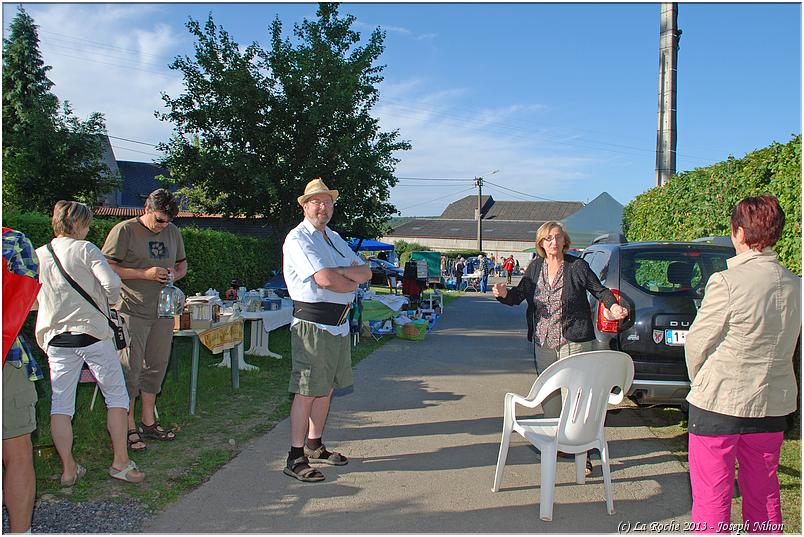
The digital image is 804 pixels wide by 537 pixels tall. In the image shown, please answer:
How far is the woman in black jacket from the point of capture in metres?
4.67

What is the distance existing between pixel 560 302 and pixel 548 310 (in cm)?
12

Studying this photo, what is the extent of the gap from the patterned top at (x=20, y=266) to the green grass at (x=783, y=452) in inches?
170

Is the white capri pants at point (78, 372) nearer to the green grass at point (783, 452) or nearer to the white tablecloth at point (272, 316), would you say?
the white tablecloth at point (272, 316)

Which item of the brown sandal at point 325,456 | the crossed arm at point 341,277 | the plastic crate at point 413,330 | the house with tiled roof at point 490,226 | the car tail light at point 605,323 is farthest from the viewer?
the house with tiled roof at point 490,226

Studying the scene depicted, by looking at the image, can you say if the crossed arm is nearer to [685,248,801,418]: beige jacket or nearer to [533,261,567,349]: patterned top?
[533,261,567,349]: patterned top

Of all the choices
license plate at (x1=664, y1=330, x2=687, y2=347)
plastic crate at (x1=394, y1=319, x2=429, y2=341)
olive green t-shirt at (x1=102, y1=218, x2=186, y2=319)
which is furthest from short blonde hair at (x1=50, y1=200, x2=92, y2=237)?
plastic crate at (x1=394, y1=319, x2=429, y2=341)

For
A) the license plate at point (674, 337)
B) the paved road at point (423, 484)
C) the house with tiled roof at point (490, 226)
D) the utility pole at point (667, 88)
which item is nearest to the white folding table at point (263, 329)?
the paved road at point (423, 484)

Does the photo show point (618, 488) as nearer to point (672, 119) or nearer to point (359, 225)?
point (672, 119)

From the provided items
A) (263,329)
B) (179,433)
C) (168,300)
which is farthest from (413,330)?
(168,300)

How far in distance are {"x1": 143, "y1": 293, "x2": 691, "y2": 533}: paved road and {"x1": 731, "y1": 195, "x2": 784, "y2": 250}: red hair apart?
195cm

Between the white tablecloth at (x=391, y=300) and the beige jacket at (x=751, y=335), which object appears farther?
the white tablecloth at (x=391, y=300)

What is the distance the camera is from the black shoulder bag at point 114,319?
158 inches

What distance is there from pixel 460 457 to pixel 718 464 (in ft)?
7.98

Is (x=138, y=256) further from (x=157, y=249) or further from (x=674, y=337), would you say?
(x=674, y=337)
